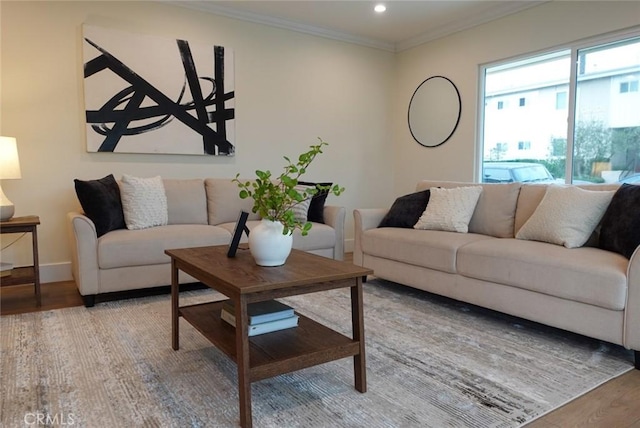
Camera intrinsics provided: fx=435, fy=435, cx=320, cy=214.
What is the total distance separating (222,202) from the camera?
12.8ft

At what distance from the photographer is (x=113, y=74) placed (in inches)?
147

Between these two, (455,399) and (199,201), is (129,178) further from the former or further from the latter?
(455,399)

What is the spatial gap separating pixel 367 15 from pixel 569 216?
2.86 m

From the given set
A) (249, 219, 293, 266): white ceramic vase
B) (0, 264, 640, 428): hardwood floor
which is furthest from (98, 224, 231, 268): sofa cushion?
(0, 264, 640, 428): hardwood floor

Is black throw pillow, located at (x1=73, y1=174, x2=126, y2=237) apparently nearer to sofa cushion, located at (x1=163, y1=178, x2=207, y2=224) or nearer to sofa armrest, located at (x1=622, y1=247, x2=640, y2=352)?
sofa cushion, located at (x1=163, y1=178, x2=207, y2=224)

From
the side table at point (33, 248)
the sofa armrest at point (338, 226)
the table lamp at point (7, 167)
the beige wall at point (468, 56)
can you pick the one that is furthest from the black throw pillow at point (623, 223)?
the table lamp at point (7, 167)

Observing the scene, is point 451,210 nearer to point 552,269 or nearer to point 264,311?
point 552,269

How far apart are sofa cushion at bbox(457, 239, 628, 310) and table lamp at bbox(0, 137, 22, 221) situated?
309cm

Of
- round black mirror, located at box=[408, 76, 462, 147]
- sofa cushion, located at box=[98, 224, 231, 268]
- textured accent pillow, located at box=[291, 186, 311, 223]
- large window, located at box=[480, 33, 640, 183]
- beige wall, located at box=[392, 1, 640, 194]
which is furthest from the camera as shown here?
round black mirror, located at box=[408, 76, 462, 147]

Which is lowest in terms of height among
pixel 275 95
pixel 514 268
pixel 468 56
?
pixel 514 268

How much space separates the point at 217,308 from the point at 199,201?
1.79m

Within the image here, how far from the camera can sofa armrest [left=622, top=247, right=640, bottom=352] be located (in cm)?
203

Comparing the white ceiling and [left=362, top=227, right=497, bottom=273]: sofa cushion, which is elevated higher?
the white ceiling

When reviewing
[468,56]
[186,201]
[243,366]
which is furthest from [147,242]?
[468,56]
